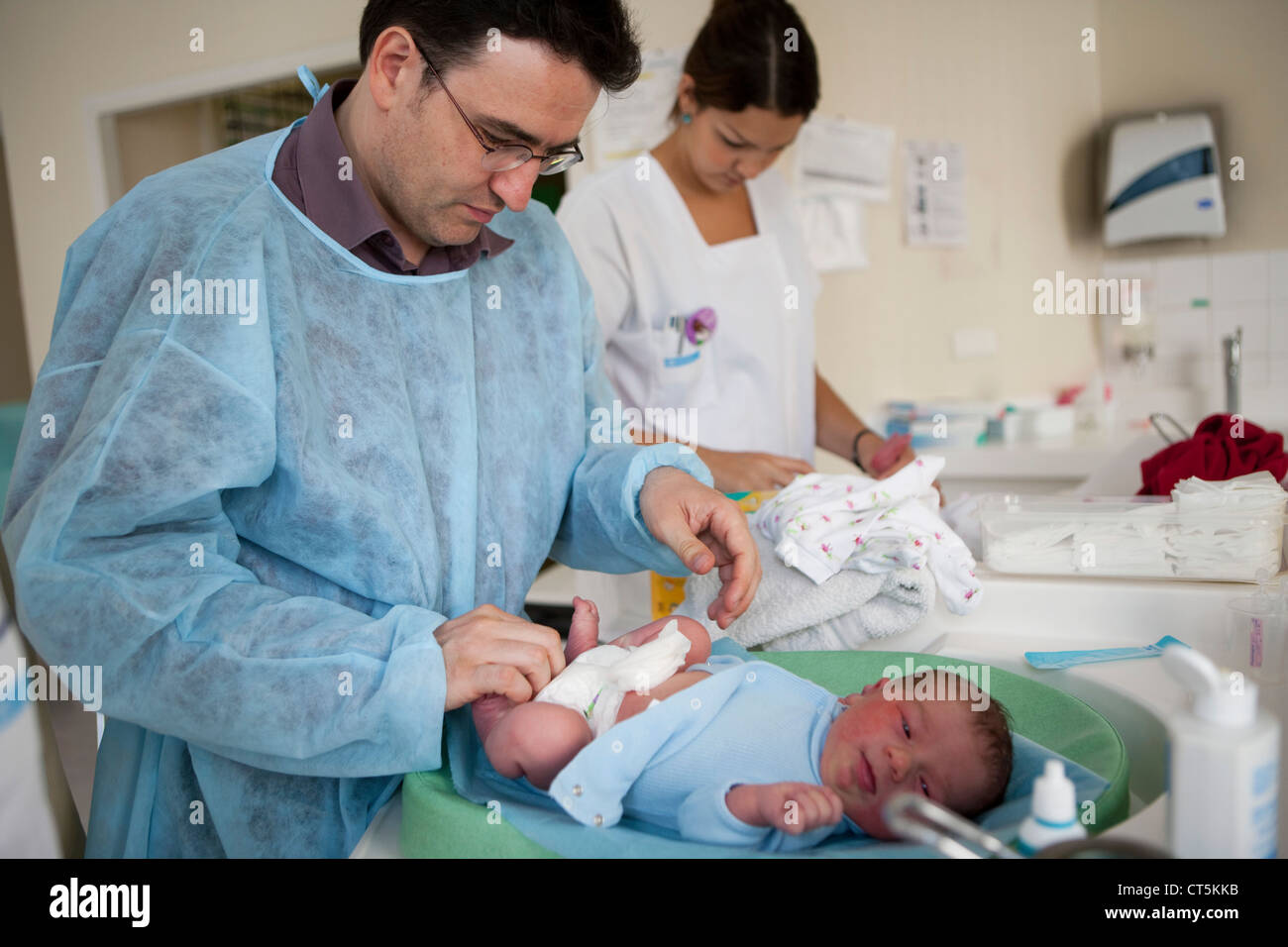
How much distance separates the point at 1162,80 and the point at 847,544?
2.61 m

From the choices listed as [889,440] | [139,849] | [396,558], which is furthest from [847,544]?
[139,849]

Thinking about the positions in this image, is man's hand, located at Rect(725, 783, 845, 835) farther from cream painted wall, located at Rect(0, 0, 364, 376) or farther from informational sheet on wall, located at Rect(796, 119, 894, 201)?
cream painted wall, located at Rect(0, 0, 364, 376)

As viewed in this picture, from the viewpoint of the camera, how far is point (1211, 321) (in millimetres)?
3082

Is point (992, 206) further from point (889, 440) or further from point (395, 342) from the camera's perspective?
point (395, 342)

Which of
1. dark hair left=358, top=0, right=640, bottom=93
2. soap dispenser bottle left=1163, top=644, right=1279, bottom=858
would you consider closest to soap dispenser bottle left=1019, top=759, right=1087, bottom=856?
soap dispenser bottle left=1163, top=644, right=1279, bottom=858

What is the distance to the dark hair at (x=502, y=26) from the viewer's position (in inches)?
38.1

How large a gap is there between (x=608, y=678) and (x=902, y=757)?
30 cm

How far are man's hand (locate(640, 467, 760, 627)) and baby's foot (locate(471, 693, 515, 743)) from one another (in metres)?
0.25

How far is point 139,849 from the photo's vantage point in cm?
99

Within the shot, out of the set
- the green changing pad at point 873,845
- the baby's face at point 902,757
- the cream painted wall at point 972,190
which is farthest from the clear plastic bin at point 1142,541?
the cream painted wall at point 972,190

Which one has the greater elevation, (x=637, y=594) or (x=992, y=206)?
(x=992, y=206)

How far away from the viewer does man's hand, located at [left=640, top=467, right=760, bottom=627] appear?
108cm
